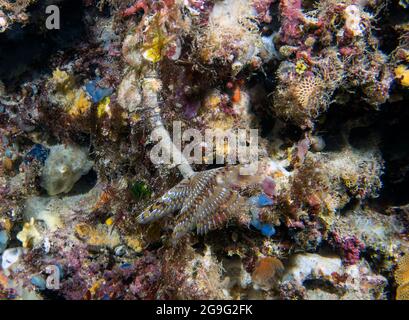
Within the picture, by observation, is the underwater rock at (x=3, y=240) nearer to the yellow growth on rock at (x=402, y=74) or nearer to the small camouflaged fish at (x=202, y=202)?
the small camouflaged fish at (x=202, y=202)

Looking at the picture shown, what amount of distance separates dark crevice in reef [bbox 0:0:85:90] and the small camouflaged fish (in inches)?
111

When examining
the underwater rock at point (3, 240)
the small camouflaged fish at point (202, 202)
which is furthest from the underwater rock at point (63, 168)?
the small camouflaged fish at point (202, 202)

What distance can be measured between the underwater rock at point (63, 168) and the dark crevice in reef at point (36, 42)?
→ 130 cm

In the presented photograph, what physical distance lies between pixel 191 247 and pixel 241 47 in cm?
241

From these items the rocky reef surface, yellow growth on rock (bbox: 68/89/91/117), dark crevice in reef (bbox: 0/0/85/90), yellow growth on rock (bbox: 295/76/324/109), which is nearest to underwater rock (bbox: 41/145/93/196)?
the rocky reef surface

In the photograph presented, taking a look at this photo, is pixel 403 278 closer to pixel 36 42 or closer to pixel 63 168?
pixel 63 168

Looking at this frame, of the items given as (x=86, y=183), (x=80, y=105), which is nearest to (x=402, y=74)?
(x=80, y=105)

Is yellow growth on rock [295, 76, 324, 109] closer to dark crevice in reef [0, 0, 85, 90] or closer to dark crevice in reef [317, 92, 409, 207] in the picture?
dark crevice in reef [317, 92, 409, 207]

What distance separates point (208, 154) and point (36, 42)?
3.17m

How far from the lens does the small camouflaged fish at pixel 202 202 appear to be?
3422 mm

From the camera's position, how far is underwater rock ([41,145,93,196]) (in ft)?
15.3

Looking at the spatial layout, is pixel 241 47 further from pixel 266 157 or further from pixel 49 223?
pixel 49 223

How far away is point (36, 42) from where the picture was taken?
4.95 metres

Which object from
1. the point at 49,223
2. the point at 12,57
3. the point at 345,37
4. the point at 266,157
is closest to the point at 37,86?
the point at 12,57
